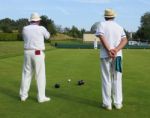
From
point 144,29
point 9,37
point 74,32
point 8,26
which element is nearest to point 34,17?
point 9,37

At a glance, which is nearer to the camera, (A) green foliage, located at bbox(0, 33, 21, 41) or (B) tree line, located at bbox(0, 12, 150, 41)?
(A) green foliage, located at bbox(0, 33, 21, 41)

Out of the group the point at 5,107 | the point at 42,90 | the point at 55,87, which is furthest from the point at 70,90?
the point at 5,107

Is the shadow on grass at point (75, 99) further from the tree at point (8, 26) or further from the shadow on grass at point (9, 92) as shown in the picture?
the tree at point (8, 26)

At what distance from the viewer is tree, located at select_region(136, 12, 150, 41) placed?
137 m

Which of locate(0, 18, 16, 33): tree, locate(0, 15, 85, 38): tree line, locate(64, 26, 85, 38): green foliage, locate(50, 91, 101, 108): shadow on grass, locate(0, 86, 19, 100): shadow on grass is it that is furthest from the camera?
locate(64, 26, 85, 38): green foliage

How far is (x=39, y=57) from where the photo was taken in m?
11.3

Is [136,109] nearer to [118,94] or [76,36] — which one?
[118,94]

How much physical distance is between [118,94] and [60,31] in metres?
136

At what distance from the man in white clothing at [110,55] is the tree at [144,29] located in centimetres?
12513

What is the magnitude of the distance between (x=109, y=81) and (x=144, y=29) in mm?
132428

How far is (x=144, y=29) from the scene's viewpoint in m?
141

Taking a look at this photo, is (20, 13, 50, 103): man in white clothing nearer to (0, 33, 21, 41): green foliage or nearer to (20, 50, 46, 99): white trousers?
(20, 50, 46, 99): white trousers

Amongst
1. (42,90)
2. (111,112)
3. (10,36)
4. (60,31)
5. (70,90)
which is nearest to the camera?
(111,112)

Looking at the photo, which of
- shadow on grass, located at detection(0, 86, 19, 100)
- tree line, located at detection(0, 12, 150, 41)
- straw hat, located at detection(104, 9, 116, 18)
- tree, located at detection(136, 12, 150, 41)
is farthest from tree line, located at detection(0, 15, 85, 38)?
straw hat, located at detection(104, 9, 116, 18)
